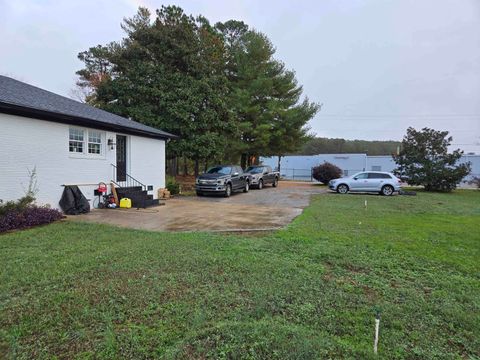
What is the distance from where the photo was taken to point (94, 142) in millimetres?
11492

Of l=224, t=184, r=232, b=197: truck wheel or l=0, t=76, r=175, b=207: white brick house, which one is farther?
l=224, t=184, r=232, b=197: truck wheel

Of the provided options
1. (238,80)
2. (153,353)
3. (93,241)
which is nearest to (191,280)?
(153,353)

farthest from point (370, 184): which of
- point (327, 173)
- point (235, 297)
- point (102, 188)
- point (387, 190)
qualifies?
point (235, 297)

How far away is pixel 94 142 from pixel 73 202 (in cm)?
271

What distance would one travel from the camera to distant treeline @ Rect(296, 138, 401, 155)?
60.7 m

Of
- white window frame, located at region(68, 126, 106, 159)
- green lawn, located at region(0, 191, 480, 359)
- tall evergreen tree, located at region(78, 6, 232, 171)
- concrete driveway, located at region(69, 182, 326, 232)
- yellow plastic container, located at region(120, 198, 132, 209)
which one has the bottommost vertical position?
concrete driveway, located at region(69, 182, 326, 232)

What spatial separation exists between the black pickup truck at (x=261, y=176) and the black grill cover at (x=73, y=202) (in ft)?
40.2

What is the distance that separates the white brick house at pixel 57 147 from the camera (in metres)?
8.41

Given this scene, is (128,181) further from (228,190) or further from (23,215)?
(23,215)

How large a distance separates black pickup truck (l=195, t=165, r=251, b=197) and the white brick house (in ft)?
11.2

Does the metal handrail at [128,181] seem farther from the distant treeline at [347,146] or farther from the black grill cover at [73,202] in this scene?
the distant treeline at [347,146]

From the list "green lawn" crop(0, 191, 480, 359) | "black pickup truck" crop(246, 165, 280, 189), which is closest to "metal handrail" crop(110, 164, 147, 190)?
"green lawn" crop(0, 191, 480, 359)

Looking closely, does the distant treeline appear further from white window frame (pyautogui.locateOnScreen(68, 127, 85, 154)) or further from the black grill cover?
the black grill cover

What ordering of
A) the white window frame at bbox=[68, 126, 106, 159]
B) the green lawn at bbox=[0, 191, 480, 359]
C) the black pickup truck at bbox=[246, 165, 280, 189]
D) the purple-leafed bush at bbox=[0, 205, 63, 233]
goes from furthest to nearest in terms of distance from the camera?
1. the black pickup truck at bbox=[246, 165, 280, 189]
2. the white window frame at bbox=[68, 126, 106, 159]
3. the purple-leafed bush at bbox=[0, 205, 63, 233]
4. the green lawn at bbox=[0, 191, 480, 359]
